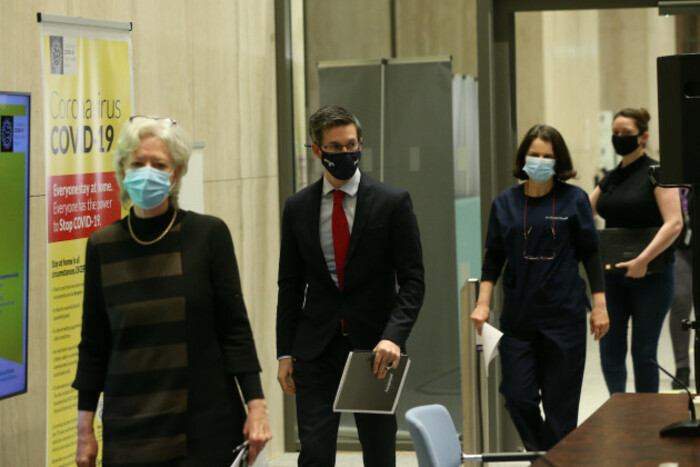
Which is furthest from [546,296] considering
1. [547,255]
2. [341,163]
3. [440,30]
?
[440,30]

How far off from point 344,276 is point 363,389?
405 millimetres

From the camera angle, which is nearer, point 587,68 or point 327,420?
point 327,420

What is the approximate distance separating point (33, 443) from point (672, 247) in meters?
3.43

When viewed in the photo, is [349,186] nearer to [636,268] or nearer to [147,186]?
[147,186]

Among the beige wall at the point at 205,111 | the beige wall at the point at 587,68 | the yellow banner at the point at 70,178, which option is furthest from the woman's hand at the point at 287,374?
the beige wall at the point at 587,68

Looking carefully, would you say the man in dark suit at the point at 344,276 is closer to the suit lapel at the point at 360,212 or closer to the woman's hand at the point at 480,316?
the suit lapel at the point at 360,212

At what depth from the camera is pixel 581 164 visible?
8.28 metres

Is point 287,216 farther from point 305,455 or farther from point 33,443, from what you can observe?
point 33,443

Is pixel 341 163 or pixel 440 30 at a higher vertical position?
pixel 440 30

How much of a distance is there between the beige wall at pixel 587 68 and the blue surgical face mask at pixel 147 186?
381cm

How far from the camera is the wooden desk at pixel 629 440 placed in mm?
3062

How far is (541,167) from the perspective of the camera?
5184 millimetres

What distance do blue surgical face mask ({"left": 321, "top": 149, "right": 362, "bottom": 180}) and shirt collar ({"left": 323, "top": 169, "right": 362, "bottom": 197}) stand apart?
0.03m

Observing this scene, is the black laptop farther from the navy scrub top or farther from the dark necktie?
the dark necktie
